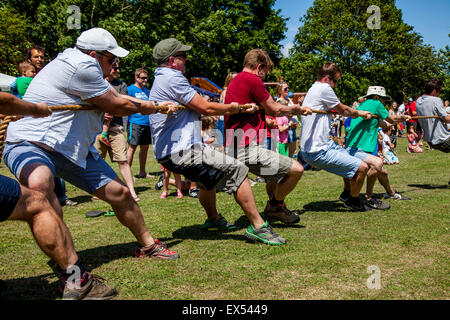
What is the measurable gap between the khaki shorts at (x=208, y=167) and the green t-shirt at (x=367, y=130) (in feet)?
9.62

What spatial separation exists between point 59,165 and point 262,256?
2.12 m

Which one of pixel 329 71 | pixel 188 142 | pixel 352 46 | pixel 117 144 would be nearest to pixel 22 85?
pixel 117 144

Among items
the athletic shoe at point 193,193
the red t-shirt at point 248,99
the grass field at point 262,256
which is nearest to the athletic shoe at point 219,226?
the grass field at point 262,256

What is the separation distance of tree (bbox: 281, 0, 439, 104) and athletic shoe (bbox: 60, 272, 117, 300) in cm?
3588

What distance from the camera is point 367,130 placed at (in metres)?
6.80

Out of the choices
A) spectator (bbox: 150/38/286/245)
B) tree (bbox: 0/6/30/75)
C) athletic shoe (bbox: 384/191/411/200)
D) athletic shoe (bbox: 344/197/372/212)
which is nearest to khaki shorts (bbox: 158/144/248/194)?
spectator (bbox: 150/38/286/245)

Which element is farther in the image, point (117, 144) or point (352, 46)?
point (352, 46)

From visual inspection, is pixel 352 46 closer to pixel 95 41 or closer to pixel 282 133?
pixel 282 133

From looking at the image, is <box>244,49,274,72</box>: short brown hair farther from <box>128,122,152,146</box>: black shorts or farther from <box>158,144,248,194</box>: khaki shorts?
<box>128,122,152,146</box>: black shorts

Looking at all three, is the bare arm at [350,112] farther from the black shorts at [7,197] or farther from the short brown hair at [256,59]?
the black shorts at [7,197]

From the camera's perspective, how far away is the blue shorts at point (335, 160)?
6039mm

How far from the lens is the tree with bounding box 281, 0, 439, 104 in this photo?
37.0m

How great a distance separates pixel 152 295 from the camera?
3.32 m
